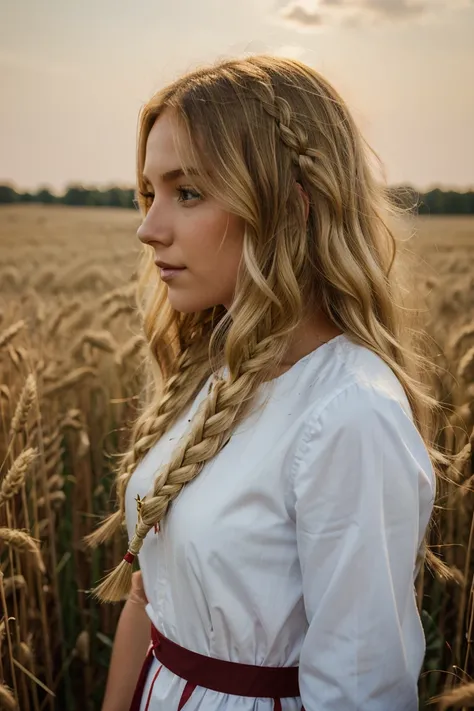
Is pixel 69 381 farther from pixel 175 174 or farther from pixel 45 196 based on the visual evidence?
pixel 45 196

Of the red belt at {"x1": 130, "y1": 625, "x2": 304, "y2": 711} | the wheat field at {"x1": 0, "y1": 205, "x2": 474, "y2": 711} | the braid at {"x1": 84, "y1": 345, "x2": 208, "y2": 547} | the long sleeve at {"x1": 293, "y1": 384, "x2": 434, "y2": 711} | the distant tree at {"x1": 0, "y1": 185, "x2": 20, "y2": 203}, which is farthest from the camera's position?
the distant tree at {"x1": 0, "y1": 185, "x2": 20, "y2": 203}

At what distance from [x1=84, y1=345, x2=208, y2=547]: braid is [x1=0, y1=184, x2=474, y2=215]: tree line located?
38 cm

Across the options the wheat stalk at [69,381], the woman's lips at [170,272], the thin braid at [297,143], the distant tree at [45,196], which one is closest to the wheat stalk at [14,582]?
the wheat stalk at [69,381]

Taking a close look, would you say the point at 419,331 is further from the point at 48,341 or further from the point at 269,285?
the point at 48,341

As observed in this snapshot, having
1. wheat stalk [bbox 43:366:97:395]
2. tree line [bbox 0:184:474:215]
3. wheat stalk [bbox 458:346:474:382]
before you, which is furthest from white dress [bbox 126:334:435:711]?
wheat stalk [bbox 43:366:97:395]

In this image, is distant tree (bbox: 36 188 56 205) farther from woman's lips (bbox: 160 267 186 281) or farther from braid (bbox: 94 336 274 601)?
braid (bbox: 94 336 274 601)

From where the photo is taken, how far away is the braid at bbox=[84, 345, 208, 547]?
133 centimetres

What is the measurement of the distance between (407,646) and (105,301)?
160 cm

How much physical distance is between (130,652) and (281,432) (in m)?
0.63

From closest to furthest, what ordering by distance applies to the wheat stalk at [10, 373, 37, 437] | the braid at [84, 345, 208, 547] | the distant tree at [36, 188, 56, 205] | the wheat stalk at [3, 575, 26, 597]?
the braid at [84, 345, 208, 547], the wheat stalk at [10, 373, 37, 437], the wheat stalk at [3, 575, 26, 597], the distant tree at [36, 188, 56, 205]

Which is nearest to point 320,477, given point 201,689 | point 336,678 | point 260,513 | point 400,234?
point 260,513

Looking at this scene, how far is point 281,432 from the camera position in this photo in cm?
103

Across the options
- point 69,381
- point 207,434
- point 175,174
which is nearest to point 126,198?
point 69,381

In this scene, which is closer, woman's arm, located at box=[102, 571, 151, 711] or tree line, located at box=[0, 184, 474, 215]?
woman's arm, located at box=[102, 571, 151, 711]
